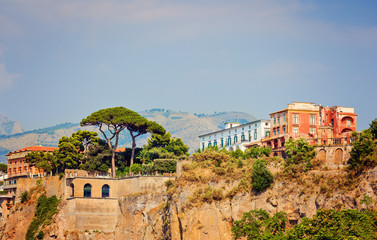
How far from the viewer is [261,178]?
2891 inches

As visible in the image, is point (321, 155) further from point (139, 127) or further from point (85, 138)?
point (85, 138)

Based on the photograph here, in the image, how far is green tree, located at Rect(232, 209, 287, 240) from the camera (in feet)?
198

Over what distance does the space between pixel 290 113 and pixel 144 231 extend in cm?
2442

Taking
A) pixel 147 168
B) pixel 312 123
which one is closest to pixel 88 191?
pixel 147 168

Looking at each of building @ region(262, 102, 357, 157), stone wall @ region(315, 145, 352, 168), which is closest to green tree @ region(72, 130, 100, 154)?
building @ region(262, 102, 357, 157)

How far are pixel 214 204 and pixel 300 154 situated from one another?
11709mm

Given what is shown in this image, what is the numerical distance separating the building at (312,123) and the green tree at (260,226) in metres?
19.0

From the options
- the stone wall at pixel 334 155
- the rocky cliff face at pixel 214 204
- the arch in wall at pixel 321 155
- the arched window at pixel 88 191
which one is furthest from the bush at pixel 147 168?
the arch in wall at pixel 321 155

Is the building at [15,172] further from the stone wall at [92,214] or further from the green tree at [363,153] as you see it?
the green tree at [363,153]

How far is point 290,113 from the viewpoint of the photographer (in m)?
83.4

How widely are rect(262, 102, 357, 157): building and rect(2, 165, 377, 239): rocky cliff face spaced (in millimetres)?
10242

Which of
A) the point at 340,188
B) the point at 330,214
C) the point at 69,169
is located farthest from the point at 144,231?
the point at 330,214

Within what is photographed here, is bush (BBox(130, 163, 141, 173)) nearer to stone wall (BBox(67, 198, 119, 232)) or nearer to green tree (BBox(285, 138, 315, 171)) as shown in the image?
stone wall (BBox(67, 198, 119, 232))

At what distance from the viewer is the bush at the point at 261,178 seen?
73250mm
